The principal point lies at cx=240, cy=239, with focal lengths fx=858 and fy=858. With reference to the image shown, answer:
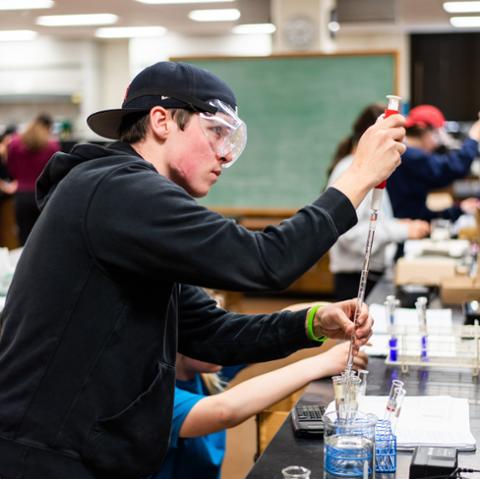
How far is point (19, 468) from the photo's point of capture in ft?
4.63

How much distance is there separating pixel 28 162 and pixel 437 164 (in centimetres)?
388

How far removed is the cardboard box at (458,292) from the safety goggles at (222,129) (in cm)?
171

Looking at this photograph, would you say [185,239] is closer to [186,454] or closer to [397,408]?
[397,408]

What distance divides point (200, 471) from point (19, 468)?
0.69m

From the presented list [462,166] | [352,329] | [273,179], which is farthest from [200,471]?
[273,179]

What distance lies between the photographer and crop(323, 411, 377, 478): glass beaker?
1.31m

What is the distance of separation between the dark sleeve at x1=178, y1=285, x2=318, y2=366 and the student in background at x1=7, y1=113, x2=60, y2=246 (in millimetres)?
5586

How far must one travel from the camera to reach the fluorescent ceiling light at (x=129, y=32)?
11312 millimetres

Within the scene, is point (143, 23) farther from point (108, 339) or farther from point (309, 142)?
point (108, 339)

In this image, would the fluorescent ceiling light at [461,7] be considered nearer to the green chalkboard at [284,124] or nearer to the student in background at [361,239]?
the green chalkboard at [284,124]

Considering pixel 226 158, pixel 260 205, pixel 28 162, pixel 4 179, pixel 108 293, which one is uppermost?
pixel 226 158

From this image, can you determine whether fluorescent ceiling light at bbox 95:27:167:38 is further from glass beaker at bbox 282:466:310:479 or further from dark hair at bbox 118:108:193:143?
glass beaker at bbox 282:466:310:479

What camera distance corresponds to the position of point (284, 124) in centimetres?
677

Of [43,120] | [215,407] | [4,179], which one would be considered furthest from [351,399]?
[4,179]
